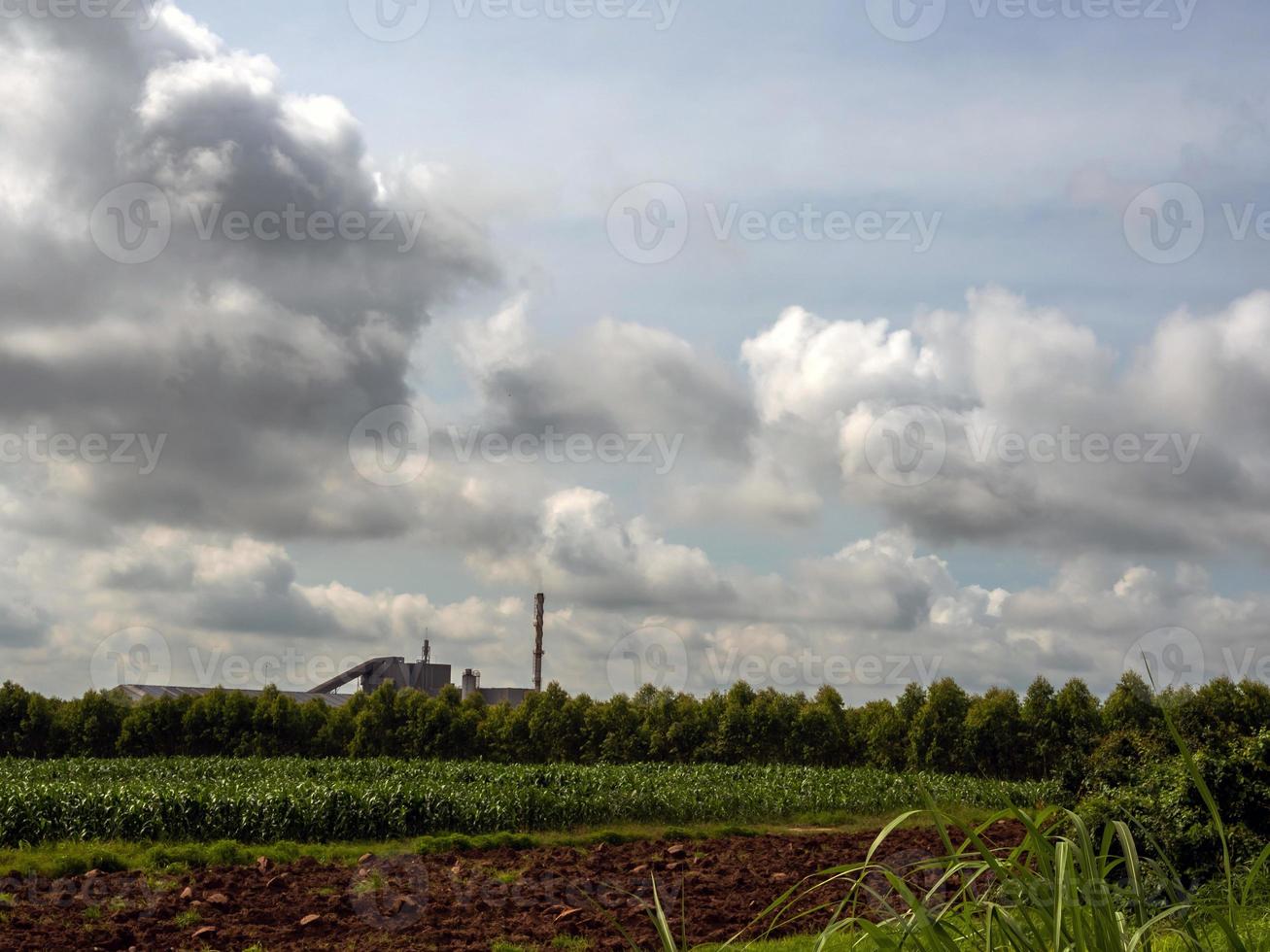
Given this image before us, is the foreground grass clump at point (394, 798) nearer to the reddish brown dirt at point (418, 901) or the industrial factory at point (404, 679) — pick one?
the reddish brown dirt at point (418, 901)

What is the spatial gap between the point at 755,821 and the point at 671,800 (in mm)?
2273

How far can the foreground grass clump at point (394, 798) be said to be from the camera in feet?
64.3

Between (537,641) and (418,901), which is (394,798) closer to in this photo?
(418,901)

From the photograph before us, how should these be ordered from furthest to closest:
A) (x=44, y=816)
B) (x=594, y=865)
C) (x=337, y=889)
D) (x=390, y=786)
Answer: (x=390, y=786), (x=44, y=816), (x=594, y=865), (x=337, y=889)

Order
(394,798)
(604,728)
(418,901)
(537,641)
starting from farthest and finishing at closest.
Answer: (537,641)
(604,728)
(394,798)
(418,901)

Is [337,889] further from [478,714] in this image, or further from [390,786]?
[478,714]

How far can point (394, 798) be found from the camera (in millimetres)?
21703

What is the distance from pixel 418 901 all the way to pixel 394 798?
1050 centimetres

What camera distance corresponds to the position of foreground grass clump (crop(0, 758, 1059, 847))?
64.3 feet

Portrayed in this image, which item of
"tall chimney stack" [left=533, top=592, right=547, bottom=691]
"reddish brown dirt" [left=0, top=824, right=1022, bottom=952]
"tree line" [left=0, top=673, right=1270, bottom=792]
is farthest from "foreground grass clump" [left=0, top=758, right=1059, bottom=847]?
"tall chimney stack" [left=533, top=592, right=547, bottom=691]

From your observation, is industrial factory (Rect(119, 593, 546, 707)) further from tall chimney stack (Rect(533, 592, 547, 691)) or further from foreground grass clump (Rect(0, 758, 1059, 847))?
foreground grass clump (Rect(0, 758, 1059, 847))

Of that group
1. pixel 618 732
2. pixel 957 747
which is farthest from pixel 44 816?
pixel 957 747

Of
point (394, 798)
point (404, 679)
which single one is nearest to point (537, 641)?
point (404, 679)

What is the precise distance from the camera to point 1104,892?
287 centimetres
